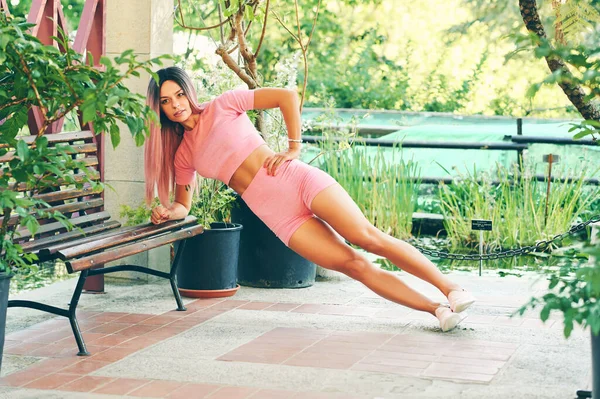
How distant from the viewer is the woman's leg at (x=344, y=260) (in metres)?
5.18

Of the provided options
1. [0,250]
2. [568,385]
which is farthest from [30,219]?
[568,385]

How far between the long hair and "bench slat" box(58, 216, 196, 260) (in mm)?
170

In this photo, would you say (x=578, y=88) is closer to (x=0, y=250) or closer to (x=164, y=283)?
(x=0, y=250)

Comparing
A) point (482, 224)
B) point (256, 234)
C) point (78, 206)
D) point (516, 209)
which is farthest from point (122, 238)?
point (516, 209)

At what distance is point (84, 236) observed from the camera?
5.36 meters

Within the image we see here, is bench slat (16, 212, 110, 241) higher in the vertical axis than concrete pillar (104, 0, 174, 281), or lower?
lower

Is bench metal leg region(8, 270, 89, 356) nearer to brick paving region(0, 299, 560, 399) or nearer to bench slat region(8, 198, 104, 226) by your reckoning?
brick paving region(0, 299, 560, 399)

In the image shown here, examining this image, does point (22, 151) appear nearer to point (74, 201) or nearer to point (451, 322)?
point (74, 201)

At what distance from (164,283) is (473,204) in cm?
350

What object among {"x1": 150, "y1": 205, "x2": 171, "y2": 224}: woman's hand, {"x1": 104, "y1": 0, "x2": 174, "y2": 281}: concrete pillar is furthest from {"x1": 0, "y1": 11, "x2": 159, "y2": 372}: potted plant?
{"x1": 104, "y1": 0, "x2": 174, "y2": 281}: concrete pillar

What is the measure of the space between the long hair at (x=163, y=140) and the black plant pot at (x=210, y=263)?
2.55ft

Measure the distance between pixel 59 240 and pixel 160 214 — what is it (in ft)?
2.19

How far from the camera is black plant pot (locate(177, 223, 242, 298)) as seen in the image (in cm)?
616

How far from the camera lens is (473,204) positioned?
895 cm
